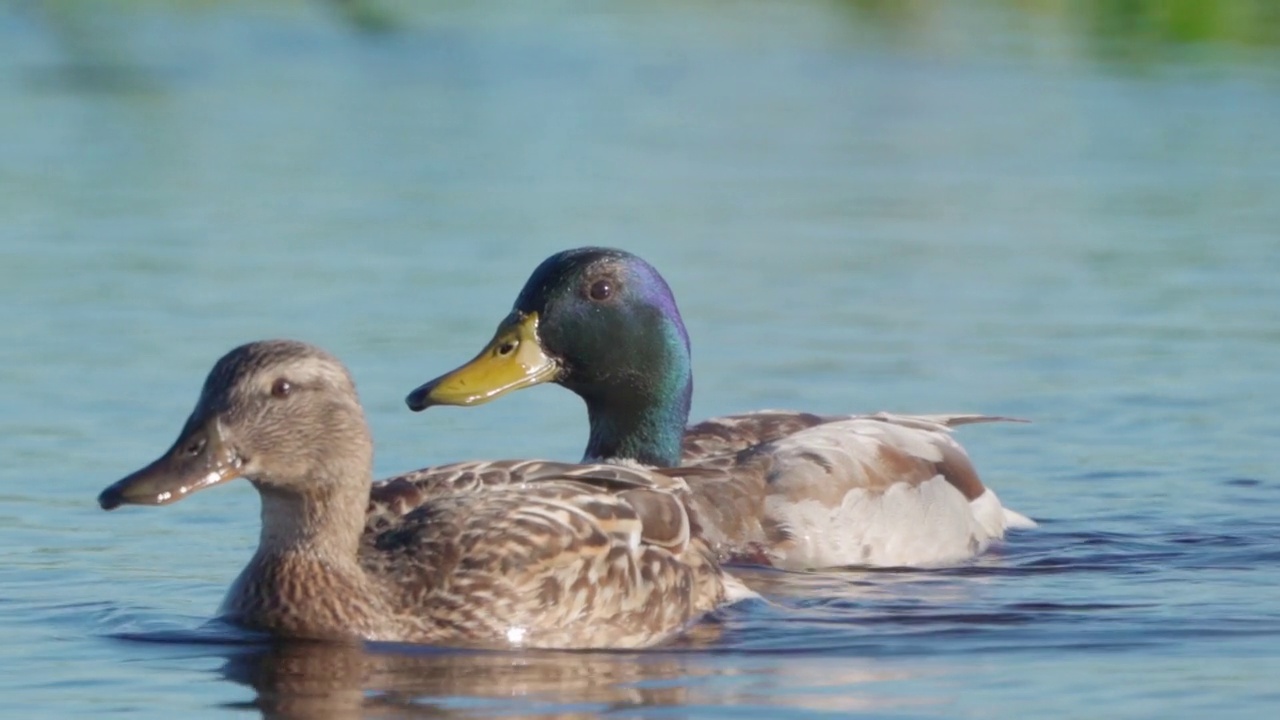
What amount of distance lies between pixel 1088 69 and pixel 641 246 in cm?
1169

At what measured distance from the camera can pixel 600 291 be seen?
11.0 metres

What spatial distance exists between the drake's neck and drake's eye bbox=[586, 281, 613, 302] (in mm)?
428

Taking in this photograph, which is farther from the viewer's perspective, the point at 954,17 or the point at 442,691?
the point at 954,17

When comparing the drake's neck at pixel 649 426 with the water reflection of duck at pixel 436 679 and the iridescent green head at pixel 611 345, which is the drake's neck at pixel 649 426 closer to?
the iridescent green head at pixel 611 345

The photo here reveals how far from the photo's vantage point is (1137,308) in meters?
15.5

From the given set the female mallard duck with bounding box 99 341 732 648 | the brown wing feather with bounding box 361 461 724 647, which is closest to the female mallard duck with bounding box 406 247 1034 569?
the brown wing feather with bounding box 361 461 724 647

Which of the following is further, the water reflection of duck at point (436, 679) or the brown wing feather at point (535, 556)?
→ the brown wing feather at point (535, 556)

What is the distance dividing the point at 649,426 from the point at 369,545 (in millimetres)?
2181

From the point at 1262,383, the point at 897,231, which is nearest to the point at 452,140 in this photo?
the point at 897,231

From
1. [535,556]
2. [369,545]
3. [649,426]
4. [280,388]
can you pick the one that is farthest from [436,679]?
[649,426]

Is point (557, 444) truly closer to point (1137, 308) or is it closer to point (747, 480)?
point (747, 480)

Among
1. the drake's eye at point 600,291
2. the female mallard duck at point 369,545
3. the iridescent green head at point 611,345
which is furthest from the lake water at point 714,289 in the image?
the drake's eye at point 600,291

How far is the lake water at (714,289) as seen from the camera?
8.57 metres

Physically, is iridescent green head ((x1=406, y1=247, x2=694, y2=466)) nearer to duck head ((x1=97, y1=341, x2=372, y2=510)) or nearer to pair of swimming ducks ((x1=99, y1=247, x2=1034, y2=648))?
pair of swimming ducks ((x1=99, y1=247, x2=1034, y2=648))
